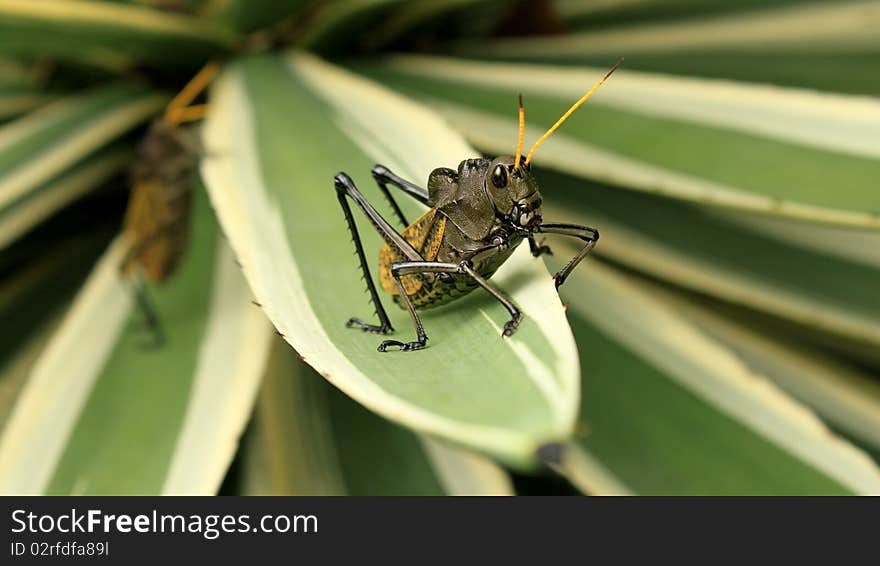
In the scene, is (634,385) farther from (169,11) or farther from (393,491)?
(169,11)

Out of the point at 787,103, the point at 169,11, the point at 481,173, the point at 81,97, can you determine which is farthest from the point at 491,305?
the point at 81,97

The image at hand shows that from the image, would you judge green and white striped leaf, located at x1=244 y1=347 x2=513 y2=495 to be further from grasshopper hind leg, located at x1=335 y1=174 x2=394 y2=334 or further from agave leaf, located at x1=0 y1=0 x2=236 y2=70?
agave leaf, located at x1=0 y1=0 x2=236 y2=70

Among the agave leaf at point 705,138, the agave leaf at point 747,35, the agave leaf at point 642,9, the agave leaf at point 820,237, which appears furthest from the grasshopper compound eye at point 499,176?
the agave leaf at point 642,9

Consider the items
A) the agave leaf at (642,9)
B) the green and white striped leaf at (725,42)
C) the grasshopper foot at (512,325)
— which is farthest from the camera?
the agave leaf at (642,9)

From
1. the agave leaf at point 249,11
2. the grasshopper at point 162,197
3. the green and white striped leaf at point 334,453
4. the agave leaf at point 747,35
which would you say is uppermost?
the agave leaf at point 249,11

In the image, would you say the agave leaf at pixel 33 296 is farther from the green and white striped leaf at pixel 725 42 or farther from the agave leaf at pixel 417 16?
the green and white striped leaf at pixel 725 42

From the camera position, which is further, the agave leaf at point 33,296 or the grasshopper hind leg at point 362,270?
the agave leaf at point 33,296
